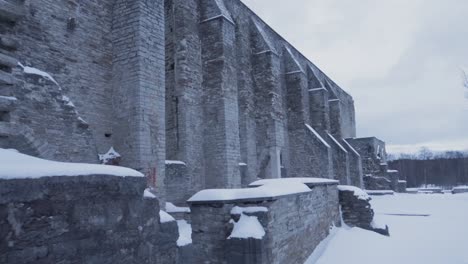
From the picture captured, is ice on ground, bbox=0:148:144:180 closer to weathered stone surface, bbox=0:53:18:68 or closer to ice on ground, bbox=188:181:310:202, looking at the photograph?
weathered stone surface, bbox=0:53:18:68

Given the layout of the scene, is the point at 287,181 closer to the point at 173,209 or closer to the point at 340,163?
the point at 173,209

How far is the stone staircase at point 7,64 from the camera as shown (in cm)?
310

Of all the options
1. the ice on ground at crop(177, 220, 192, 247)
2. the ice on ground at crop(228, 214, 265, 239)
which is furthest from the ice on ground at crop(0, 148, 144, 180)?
the ice on ground at crop(177, 220, 192, 247)

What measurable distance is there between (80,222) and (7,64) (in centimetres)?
174

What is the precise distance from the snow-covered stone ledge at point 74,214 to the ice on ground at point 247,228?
2.74 meters

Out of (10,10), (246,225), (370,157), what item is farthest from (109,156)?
(370,157)

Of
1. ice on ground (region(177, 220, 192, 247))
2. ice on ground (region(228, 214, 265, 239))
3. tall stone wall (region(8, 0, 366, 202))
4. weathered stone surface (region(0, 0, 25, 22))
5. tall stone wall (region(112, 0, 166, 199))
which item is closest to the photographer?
weathered stone surface (region(0, 0, 25, 22))

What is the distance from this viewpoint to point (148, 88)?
29.6 feet

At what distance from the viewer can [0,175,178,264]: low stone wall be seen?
2158 mm

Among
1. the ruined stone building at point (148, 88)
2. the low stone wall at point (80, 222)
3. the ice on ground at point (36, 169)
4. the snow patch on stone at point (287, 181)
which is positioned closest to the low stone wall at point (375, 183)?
the ruined stone building at point (148, 88)

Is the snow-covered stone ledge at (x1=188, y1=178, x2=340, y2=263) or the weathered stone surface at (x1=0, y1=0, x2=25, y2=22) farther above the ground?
the weathered stone surface at (x1=0, y1=0, x2=25, y2=22)

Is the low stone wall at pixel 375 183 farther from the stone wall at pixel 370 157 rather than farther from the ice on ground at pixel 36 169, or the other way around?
the ice on ground at pixel 36 169

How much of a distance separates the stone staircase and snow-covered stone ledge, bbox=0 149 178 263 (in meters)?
0.56

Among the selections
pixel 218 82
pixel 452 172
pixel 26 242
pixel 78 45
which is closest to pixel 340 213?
pixel 218 82
